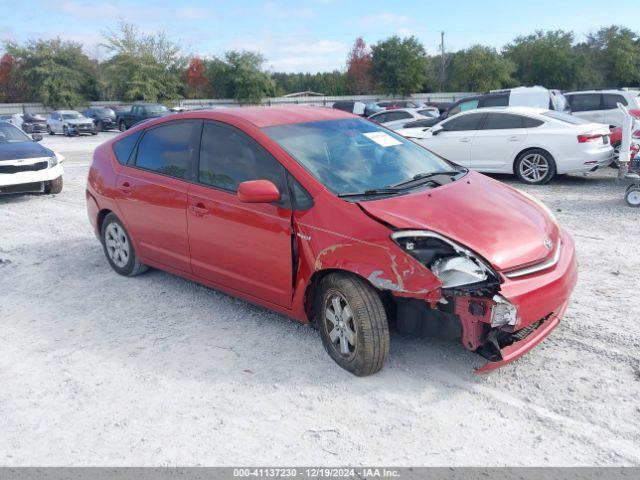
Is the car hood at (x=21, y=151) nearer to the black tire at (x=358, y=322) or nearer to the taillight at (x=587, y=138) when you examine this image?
the black tire at (x=358, y=322)

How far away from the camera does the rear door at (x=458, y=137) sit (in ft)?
36.6

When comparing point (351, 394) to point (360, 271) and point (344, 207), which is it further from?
point (344, 207)

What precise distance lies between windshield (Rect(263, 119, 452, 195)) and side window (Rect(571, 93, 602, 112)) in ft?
41.1

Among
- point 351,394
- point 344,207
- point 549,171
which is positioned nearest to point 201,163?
point 344,207

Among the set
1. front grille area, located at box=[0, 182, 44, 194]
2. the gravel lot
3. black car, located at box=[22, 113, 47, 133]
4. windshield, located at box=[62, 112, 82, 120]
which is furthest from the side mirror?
black car, located at box=[22, 113, 47, 133]

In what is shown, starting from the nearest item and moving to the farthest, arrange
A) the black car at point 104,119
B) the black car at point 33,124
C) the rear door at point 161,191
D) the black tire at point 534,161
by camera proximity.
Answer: the rear door at point 161,191, the black tire at point 534,161, the black car at point 33,124, the black car at point 104,119

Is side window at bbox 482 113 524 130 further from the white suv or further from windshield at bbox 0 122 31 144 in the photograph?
windshield at bbox 0 122 31 144

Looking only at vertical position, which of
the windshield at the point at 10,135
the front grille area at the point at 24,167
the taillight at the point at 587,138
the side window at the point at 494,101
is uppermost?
the side window at the point at 494,101

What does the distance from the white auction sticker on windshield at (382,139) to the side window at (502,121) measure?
6.73 m

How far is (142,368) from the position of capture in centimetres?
386

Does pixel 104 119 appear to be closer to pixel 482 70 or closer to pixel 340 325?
pixel 482 70

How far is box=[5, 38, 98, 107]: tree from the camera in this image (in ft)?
170

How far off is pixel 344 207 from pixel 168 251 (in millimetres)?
2008

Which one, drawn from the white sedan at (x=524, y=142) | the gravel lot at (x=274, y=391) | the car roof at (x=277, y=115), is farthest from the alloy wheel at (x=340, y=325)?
the white sedan at (x=524, y=142)
